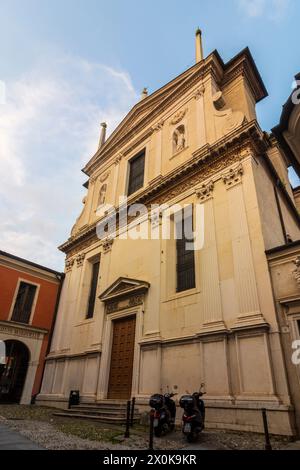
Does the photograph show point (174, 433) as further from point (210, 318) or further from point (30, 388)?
point (30, 388)

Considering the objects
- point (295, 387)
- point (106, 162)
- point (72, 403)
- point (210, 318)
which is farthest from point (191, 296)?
point (106, 162)

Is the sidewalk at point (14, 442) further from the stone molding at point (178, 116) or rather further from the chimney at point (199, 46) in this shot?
the chimney at point (199, 46)

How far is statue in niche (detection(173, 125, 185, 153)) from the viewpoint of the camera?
1401cm

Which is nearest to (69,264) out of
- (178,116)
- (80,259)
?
(80,259)

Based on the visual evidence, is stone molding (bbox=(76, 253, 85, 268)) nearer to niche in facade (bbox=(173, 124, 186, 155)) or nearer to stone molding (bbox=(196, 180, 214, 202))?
niche in facade (bbox=(173, 124, 186, 155))

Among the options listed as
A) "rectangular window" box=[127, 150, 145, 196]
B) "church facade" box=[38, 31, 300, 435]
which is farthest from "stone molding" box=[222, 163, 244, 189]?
"rectangular window" box=[127, 150, 145, 196]

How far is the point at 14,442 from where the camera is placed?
5340 mm

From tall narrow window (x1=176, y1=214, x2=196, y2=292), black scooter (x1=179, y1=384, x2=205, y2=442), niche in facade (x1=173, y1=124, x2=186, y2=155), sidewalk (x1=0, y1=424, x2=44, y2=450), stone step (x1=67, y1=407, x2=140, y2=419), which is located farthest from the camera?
niche in facade (x1=173, y1=124, x2=186, y2=155)

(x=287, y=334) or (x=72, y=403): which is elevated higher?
(x=287, y=334)

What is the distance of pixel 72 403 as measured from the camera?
1154 cm

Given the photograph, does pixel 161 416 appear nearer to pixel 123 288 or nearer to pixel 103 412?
pixel 103 412

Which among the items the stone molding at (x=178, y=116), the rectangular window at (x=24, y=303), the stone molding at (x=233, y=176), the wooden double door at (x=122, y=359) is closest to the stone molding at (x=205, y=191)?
the stone molding at (x=233, y=176)

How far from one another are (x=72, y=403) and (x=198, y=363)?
592 cm

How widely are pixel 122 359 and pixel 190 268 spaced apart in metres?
4.36
